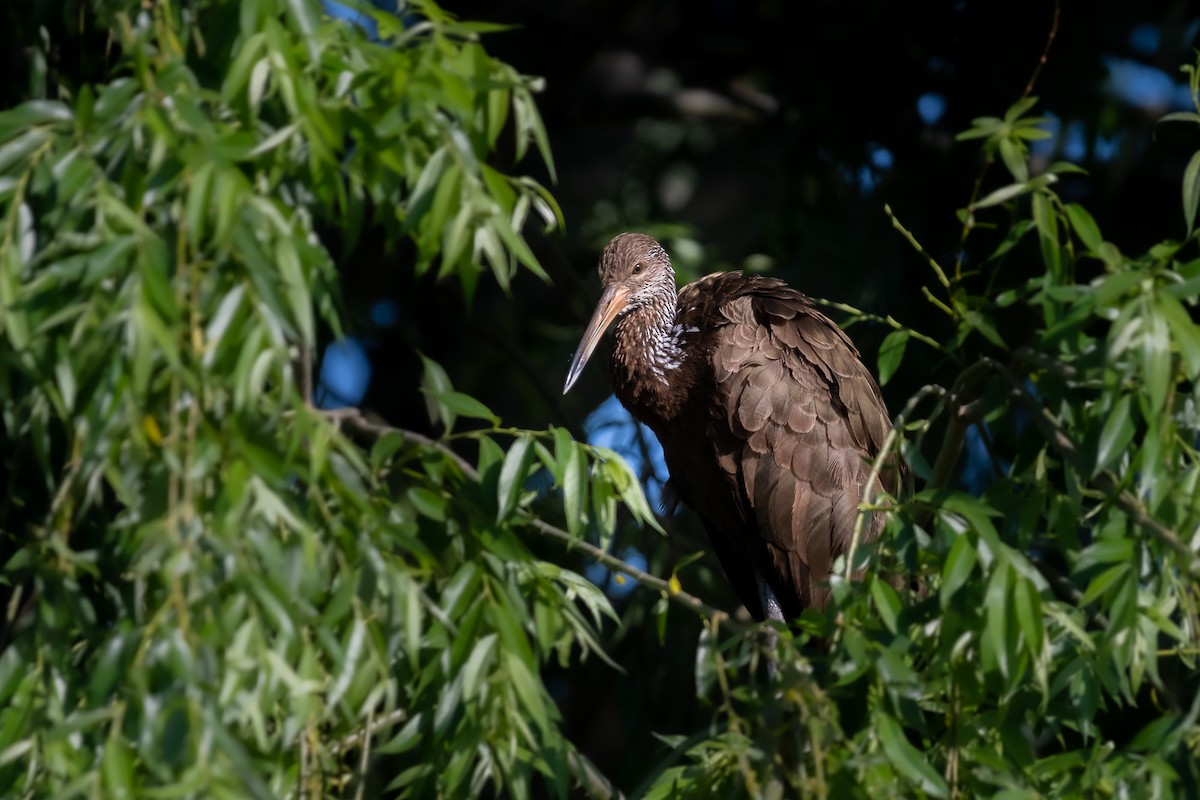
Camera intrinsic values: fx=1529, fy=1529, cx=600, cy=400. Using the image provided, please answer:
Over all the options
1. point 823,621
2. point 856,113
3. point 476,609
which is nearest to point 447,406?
point 476,609

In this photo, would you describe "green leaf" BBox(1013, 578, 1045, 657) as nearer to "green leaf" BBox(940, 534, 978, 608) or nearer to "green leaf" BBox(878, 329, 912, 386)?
"green leaf" BBox(940, 534, 978, 608)

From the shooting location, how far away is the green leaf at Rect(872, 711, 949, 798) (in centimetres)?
264

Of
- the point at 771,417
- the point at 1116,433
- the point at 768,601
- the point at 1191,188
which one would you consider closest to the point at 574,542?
the point at 1116,433

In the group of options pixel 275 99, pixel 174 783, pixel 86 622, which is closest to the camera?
pixel 174 783

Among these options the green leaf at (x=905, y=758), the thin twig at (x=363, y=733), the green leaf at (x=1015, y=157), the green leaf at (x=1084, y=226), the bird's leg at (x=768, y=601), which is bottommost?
the bird's leg at (x=768, y=601)

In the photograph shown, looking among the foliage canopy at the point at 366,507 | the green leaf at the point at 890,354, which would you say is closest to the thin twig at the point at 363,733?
the foliage canopy at the point at 366,507

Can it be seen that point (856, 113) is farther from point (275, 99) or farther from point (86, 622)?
point (86, 622)

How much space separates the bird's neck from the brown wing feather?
192 millimetres

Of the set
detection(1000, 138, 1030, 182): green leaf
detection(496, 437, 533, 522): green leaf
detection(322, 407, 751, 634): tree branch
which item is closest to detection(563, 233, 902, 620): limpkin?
detection(322, 407, 751, 634): tree branch

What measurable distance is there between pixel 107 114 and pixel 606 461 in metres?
1.38

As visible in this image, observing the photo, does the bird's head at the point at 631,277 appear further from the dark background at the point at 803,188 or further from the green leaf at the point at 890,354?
the green leaf at the point at 890,354

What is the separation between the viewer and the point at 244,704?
2361 mm

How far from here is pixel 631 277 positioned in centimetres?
577

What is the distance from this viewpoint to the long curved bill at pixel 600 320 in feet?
17.3
